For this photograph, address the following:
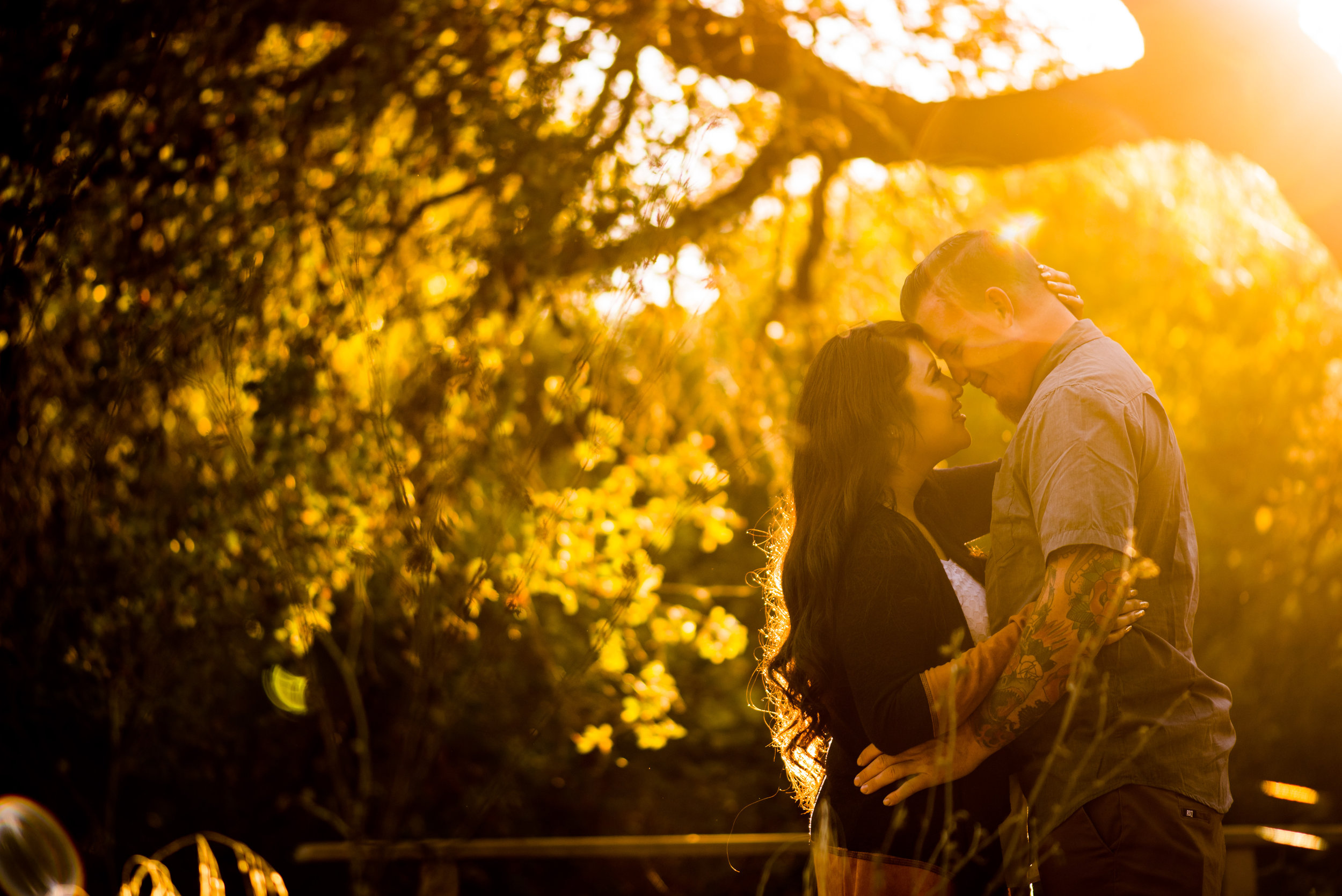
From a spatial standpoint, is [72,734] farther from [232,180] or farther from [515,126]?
[515,126]

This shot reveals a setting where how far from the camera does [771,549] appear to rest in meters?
2.46

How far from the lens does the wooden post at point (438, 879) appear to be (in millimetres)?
3523

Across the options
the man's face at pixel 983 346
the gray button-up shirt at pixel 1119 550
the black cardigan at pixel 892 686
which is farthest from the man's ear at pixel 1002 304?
the black cardigan at pixel 892 686

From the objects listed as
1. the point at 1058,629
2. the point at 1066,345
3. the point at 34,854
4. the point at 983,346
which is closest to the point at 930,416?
the point at 983,346

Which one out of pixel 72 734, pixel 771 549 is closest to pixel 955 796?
pixel 771 549

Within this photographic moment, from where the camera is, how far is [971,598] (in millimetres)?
2012

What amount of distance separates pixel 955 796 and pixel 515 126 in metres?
2.69

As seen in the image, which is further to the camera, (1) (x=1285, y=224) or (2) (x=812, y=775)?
(1) (x=1285, y=224)

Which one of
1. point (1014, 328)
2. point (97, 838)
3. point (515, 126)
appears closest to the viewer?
point (1014, 328)

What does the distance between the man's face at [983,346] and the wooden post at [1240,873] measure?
2.21 metres

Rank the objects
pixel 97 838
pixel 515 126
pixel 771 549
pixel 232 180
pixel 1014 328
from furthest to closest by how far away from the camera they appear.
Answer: pixel 97 838 < pixel 515 126 < pixel 232 180 < pixel 771 549 < pixel 1014 328

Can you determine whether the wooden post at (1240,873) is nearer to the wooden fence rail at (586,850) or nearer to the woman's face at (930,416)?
the wooden fence rail at (586,850)

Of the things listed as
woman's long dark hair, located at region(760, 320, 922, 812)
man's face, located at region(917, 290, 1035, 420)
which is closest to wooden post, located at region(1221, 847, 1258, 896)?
woman's long dark hair, located at region(760, 320, 922, 812)

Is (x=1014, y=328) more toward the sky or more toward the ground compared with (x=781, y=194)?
more toward the sky
